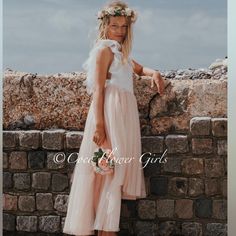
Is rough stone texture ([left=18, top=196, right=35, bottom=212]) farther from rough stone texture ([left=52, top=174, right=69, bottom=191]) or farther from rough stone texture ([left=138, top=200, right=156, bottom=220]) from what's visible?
rough stone texture ([left=138, top=200, right=156, bottom=220])

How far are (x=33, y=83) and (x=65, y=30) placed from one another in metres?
0.29

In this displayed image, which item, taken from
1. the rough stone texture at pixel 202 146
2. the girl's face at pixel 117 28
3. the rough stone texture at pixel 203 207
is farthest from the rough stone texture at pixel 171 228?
the girl's face at pixel 117 28

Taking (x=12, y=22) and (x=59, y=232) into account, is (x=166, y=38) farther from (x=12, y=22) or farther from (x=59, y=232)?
(x=59, y=232)

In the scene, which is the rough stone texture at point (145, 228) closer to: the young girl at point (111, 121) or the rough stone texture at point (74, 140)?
the young girl at point (111, 121)

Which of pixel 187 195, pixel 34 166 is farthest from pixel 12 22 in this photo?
pixel 187 195

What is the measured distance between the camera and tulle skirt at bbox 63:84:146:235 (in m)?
2.51

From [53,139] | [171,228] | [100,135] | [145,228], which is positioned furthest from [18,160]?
[171,228]

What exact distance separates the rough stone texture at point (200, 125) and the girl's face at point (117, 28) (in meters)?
0.48

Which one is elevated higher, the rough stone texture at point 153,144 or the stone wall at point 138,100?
the stone wall at point 138,100

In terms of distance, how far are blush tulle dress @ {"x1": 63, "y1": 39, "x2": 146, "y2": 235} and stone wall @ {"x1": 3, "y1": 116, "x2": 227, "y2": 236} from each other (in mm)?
66

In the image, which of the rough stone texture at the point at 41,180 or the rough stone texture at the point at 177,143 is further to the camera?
the rough stone texture at the point at 41,180

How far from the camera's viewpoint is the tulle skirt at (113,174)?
8.24 feet

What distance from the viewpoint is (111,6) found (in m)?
2.55

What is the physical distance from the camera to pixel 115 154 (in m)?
2.53
